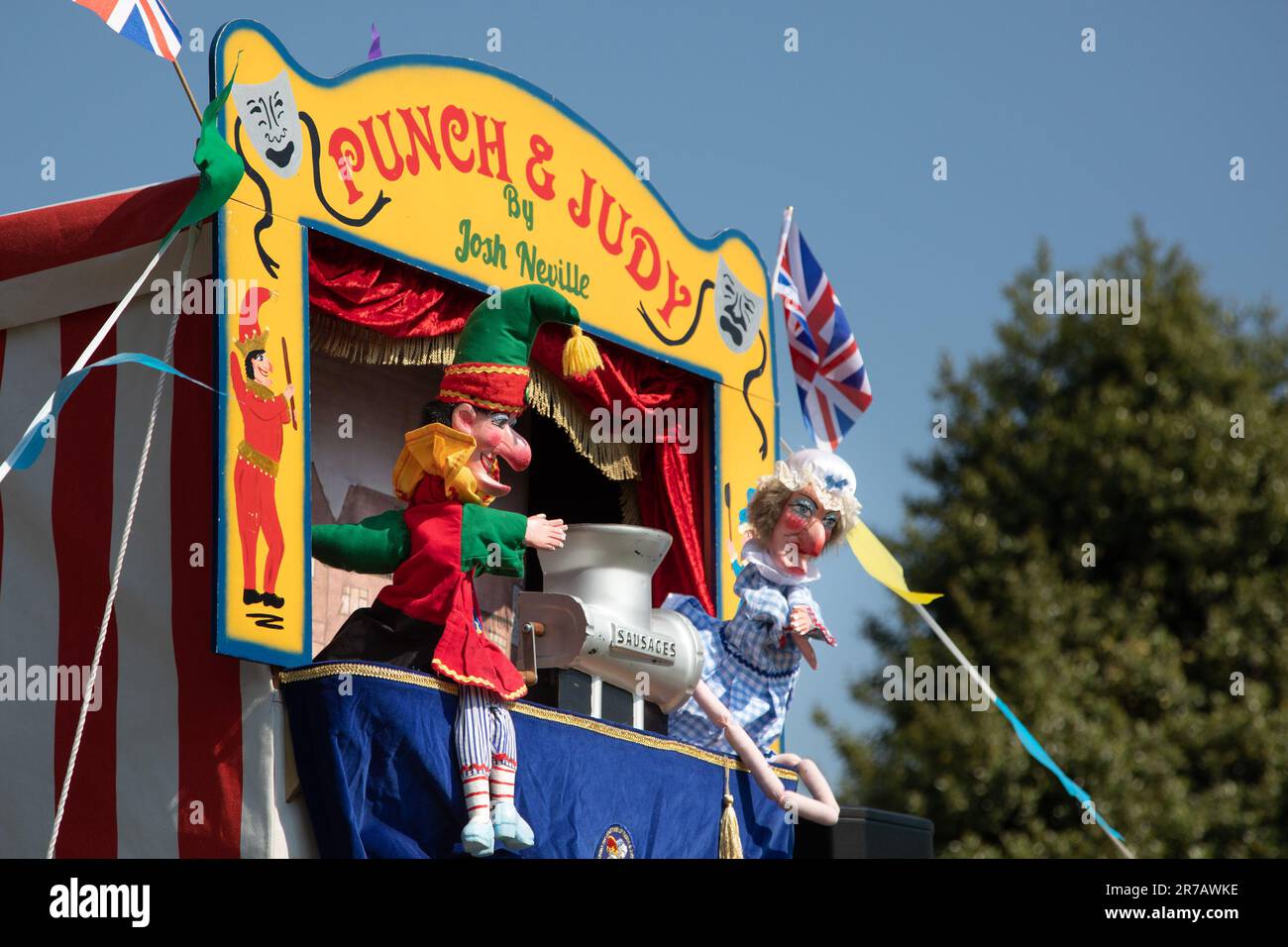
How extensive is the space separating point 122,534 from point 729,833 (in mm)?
2536

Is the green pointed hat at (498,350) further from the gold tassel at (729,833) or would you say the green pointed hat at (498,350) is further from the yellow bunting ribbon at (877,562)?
the yellow bunting ribbon at (877,562)

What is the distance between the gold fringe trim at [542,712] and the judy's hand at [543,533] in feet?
1.77

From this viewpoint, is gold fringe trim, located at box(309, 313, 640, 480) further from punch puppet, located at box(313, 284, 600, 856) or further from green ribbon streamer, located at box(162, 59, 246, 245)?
green ribbon streamer, located at box(162, 59, 246, 245)

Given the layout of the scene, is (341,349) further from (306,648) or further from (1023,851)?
(1023,851)

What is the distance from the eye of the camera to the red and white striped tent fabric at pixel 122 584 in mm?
5984

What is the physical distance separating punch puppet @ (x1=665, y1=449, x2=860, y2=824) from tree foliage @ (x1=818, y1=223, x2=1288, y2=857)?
6390 mm

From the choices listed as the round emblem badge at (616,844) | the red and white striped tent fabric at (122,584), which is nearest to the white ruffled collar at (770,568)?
the round emblem badge at (616,844)

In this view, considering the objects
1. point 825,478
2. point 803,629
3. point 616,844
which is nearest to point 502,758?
point 616,844

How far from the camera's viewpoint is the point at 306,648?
612 cm

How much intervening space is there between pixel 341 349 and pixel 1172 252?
34.9ft

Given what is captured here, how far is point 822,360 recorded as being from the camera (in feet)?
31.7

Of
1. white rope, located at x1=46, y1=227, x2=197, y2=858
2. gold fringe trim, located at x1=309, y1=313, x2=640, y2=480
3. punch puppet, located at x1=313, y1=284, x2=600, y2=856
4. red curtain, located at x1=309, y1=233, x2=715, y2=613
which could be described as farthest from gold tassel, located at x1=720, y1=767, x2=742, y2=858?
white rope, located at x1=46, y1=227, x2=197, y2=858

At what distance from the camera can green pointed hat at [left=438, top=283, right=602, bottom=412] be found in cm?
644

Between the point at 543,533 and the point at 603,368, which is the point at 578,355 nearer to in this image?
the point at 543,533
